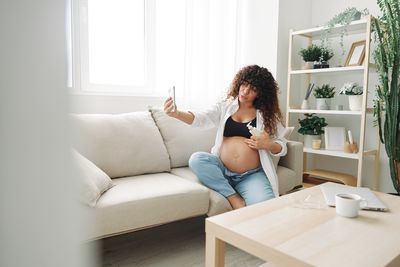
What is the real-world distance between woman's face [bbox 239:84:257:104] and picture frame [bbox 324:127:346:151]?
3.19ft

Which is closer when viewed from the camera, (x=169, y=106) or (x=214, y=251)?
(x=214, y=251)

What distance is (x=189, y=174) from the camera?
1839mm

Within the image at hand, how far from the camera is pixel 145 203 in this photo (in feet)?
4.44

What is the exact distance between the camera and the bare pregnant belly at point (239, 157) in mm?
1716

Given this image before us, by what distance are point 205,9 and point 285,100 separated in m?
1.05

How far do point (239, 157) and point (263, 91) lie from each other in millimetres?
451

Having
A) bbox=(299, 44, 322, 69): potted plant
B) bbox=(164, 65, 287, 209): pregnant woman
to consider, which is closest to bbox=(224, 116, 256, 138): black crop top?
bbox=(164, 65, 287, 209): pregnant woman

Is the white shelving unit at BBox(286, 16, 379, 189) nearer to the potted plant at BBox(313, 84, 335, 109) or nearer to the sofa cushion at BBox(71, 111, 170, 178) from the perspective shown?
the potted plant at BBox(313, 84, 335, 109)

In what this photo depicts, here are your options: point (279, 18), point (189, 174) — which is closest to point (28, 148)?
point (189, 174)

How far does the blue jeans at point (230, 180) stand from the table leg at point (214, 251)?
0.59 meters

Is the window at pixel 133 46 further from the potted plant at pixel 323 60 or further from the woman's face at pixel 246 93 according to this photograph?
the potted plant at pixel 323 60

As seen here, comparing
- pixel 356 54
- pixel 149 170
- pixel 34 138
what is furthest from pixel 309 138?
pixel 34 138

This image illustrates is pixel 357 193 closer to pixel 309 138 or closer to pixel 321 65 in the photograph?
pixel 309 138

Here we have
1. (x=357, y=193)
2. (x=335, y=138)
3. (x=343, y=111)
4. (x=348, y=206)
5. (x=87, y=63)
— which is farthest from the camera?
(x=335, y=138)
